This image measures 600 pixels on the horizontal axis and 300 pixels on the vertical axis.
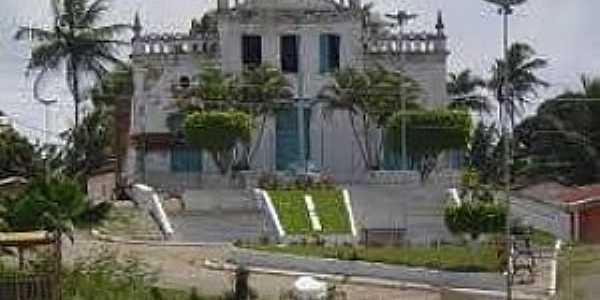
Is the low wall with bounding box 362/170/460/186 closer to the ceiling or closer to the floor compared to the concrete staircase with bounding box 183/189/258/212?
closer to the ceiling

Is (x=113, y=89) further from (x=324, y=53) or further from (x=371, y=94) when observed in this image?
(x=371, y=94)

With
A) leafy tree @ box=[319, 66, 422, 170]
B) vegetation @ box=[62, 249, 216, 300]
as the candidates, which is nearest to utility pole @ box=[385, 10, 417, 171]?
leafy tree @ box=[319, 66, 422, 170]

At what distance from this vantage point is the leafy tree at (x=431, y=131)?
49625mm

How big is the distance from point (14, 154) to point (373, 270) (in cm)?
2602

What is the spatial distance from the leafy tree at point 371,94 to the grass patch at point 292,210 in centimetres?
679

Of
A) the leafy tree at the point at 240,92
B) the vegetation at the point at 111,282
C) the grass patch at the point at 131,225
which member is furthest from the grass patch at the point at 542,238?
the vegetation at the point at 111,282

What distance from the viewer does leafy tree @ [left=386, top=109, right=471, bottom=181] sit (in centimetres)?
4962

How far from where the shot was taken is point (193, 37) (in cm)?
5634

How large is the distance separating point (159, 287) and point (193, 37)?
24823mm

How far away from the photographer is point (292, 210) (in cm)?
4491

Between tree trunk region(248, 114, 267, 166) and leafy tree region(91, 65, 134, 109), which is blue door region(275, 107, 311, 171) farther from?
leafy tree region(91, 65, 134, 109)

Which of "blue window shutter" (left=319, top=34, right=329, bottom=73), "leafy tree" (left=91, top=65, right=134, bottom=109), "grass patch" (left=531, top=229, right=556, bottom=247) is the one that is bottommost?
"grass patch" (left=531, top=229, right=556, bottom=247)

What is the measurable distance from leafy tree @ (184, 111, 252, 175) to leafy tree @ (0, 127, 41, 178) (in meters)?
7.60

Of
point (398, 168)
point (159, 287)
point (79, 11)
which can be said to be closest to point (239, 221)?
point (398, 168)
